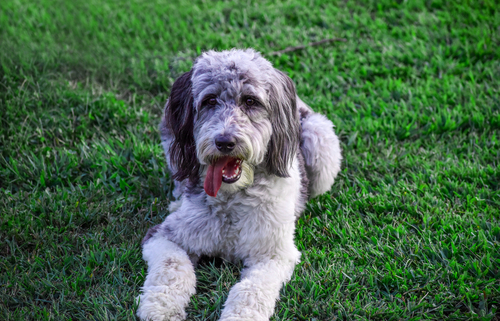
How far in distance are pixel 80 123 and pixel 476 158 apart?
4697 millimetres

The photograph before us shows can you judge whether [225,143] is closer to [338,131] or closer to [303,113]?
[303,113]

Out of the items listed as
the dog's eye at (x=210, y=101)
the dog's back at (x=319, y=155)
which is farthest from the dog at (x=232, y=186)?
the dog's back at (x=319, y=155)

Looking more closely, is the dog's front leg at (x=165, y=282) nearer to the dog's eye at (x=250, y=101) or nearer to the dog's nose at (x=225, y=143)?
the dog's nose at (x=225, y=143)

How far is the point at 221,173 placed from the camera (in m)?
3.60

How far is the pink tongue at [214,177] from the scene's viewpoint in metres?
3.57

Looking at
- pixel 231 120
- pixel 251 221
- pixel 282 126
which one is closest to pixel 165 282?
pixel 251 221

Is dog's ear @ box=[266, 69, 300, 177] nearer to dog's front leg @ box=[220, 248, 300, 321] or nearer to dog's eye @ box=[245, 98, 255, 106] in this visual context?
dog's eye @ box=[245, 98, 255, 106]

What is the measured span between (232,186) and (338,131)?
8.73 ft

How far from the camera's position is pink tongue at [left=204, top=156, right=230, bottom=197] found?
3572mm

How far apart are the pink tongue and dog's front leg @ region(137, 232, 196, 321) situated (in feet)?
2.03

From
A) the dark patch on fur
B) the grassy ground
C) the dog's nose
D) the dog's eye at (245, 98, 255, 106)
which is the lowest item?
the grassy ground

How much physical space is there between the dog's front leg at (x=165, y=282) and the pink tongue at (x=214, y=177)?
2.03ft

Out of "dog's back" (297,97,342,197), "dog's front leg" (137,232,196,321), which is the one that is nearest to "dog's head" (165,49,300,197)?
"dog's front leg" (137,232,196,321)

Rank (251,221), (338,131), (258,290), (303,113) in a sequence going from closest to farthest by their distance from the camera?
(258,290) < (251,221) < (303,113) < (338,131)
